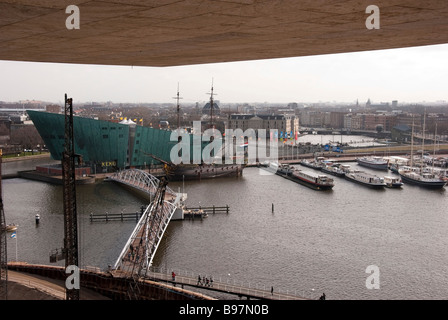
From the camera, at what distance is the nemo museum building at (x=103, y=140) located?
795 inches

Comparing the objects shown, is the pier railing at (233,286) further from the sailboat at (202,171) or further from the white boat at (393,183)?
the white boat at (393,183)

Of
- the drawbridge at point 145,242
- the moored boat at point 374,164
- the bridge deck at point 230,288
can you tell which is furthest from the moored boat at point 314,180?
the bridge deck at point 230,288

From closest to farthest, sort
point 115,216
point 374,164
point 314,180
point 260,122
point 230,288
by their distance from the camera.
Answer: point 230,288
point 115,216
point 314,180
point 374,164
point 260,122

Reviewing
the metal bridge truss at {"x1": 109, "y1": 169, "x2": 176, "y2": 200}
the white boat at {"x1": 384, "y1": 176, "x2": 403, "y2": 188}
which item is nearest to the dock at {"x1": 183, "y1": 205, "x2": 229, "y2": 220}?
the metal bridge truss at {"x1": 109, "y1": 169, "x2": 176, "y2": 200}

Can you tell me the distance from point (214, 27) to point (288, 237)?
8.85 m

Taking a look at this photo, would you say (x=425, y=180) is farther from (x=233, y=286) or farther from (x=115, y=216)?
(x=233, y=286)

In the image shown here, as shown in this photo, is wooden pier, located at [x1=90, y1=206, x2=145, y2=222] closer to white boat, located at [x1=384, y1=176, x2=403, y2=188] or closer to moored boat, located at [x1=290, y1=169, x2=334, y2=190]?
moored boat, located at [x1=290, y1=169, x2=334, y2=190]

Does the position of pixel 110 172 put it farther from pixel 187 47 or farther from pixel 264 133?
pixel 264 133

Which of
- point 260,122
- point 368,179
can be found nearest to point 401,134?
point 260,122

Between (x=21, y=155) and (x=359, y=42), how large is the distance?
27509 mm

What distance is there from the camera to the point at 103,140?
68.1 feet

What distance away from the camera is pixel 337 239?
10695mm

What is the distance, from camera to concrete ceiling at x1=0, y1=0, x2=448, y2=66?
203 centimetres
